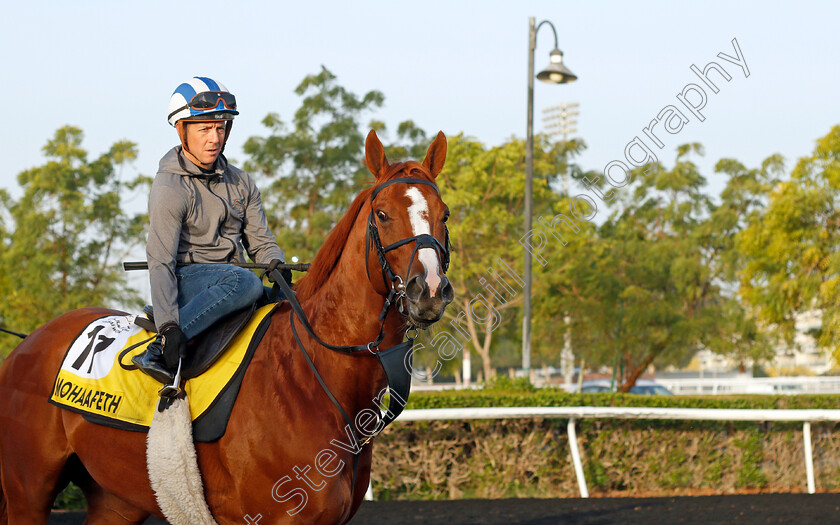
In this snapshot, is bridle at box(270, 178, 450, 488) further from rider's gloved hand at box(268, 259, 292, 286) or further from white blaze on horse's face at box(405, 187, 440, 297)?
rider's gloved hand at box(268, 259, 292, 286)

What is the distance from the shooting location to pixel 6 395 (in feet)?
13.5

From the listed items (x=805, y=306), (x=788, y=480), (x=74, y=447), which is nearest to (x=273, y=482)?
(x=74, y=447)

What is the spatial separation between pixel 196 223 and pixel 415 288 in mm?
1388

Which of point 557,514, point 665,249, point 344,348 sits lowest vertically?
point 557,514

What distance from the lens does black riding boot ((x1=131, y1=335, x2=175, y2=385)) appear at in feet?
11.1

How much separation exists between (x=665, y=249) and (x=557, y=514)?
63.1 feet

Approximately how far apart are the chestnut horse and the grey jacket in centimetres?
45

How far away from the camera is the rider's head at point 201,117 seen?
373 cm

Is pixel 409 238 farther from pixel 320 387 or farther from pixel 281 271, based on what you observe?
pixel 281 271

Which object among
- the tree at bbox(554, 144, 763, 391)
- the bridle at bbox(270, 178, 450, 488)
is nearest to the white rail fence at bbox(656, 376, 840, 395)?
the tree at bbox(554, 144, 763, 391)

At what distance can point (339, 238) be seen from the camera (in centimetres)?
343

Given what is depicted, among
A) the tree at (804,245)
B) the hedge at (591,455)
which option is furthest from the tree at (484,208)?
the hedge at (591,455)

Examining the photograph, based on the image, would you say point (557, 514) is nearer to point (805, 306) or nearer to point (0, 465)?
point (0, 465)

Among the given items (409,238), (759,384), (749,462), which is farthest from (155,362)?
(759,384)
